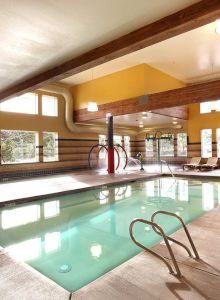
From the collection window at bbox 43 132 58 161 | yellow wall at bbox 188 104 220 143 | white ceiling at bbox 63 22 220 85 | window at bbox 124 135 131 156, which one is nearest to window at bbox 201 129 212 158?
yellow wall at bbox 188 104 220 143

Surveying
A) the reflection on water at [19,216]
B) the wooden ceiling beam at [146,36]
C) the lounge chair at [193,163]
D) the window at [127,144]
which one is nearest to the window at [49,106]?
the wooden ceiling beam at [146,36]

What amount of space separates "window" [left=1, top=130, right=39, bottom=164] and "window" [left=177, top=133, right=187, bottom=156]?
8.22m

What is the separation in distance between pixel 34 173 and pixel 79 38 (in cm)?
728

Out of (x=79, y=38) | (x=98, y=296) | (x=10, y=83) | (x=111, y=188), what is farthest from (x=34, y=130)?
(x=98, y=296)

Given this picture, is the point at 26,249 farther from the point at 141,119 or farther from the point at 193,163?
the point at 193,163

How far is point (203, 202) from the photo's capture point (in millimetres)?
5359

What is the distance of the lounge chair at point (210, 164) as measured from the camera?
414 inches

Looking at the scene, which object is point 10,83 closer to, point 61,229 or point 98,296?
point 61,229

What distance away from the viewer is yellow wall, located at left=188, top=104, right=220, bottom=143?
37.2 ft

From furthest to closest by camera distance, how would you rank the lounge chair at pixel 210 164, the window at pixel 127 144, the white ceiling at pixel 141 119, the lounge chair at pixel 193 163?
1. the window at pixel 127 144
2. the lounge chair at pixel 193 163
3. the lounge chair at pixel 210 164
4. the white ceiling at pixel 141 119

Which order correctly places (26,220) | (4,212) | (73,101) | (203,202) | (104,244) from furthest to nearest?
(73,101) → (203,202) → (4,212) → (26,220) → (104,244)

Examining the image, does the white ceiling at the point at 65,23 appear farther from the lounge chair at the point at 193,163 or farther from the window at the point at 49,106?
the lounge chair at the point at 193,163

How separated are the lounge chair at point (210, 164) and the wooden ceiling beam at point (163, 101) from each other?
2.58 m

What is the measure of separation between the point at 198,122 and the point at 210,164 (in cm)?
229
